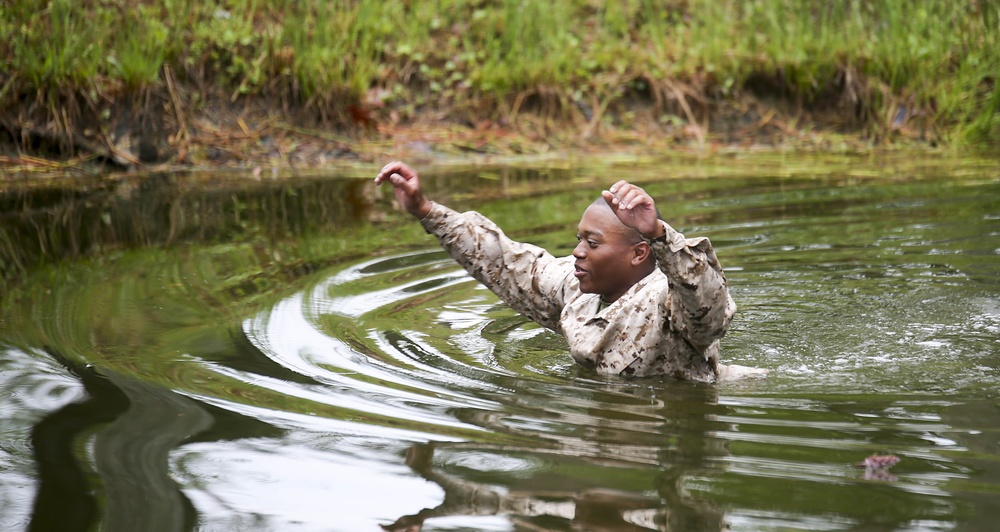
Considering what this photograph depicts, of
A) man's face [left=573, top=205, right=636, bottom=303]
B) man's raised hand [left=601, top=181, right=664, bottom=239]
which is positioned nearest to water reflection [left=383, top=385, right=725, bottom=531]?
man's raised hand [left=601, top=181, right=664, bottom=239]

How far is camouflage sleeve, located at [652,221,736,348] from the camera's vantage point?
132 inches

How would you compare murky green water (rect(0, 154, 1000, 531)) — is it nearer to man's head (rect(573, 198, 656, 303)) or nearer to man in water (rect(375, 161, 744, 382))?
man in water (rect(375, 161, 744, 382))

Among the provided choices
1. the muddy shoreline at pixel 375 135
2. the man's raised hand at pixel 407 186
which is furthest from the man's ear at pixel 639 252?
the muddy shoreline at pixel 375 135

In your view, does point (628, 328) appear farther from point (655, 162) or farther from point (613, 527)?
point (655, 162)

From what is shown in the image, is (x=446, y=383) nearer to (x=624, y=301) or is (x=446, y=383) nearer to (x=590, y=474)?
(x=624, y=301)

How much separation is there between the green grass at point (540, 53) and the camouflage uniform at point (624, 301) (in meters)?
5.12

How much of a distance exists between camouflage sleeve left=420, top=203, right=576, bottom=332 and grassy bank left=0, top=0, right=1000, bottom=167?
5.07 meters

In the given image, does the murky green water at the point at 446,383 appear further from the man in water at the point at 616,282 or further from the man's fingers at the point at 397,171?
the man's fingers at the point at 397,171

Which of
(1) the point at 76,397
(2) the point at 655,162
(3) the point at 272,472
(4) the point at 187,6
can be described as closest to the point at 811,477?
(3) the point at 272,472

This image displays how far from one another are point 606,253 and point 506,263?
57 cm

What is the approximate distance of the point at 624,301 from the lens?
155 inches

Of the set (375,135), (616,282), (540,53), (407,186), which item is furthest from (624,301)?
(540,53)

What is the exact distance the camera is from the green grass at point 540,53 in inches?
372

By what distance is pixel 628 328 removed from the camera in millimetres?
3896
